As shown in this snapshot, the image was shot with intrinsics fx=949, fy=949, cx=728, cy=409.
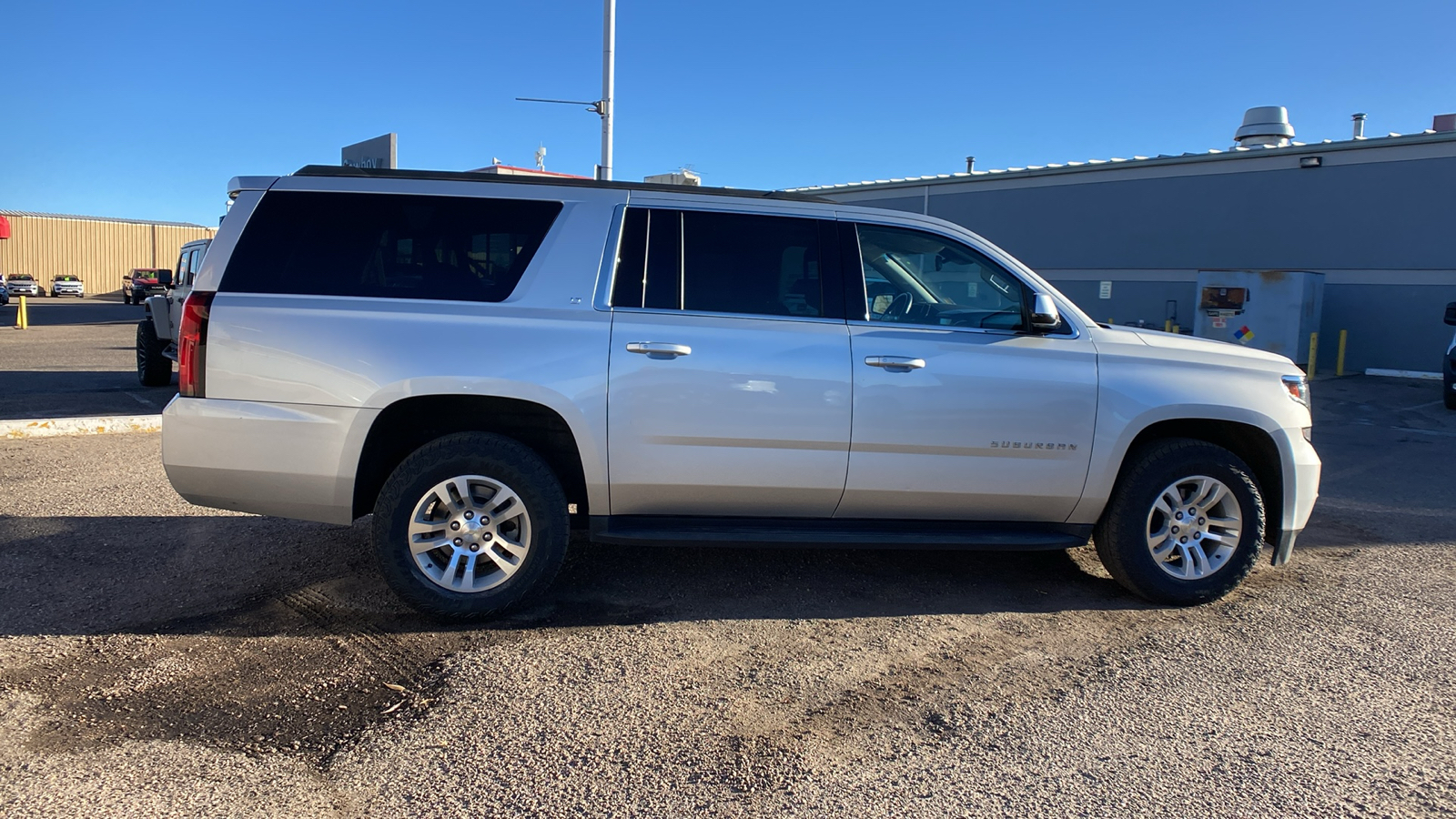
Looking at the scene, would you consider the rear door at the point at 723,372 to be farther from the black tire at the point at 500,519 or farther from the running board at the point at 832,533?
the black tire at the point at 500,519

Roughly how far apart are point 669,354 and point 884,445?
3.52 ft

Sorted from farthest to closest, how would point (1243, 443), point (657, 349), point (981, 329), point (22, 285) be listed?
1. point (22, 285)
2. point (1243, 443)
3. point (981, 329)
4. point (657, 349)

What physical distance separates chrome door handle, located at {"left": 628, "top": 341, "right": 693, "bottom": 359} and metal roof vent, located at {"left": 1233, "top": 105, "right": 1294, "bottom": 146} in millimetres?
21207

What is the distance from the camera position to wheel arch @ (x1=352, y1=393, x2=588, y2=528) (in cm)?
428

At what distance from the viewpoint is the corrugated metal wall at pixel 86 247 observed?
57562 mm

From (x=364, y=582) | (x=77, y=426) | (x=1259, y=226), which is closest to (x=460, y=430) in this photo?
(x=364, y=582)

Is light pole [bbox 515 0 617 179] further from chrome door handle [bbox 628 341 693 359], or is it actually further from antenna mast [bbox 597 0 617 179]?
chrome door handle [bbox 628 341 693 359]

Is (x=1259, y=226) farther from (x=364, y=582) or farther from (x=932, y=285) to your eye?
(x=364, y=582)

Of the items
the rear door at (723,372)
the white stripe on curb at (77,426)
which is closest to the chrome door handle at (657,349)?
the rear door at (723,372)

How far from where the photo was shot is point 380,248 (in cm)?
423

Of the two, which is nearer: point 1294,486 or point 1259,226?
point 1294,486

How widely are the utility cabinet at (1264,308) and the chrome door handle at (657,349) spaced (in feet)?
55.6

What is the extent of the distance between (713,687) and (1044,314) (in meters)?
2.32

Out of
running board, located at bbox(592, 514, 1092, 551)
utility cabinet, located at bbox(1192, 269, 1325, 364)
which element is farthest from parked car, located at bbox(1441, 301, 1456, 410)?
running board, located at bbox(592, 514, 1092, 551)
